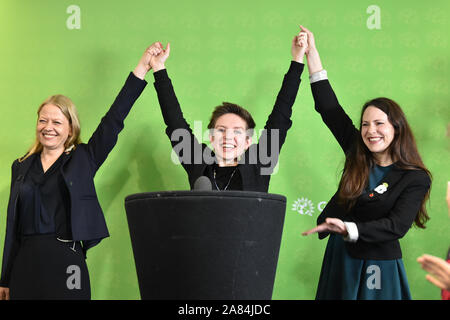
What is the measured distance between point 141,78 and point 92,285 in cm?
101

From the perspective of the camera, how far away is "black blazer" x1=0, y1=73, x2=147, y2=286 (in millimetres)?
2158

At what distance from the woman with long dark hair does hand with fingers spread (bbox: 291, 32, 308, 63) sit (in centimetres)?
37

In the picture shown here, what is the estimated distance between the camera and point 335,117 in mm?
2299

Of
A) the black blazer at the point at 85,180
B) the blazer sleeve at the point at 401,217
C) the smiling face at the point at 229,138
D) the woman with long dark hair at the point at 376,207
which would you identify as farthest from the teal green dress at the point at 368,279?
the black blazer at the point at 85,180

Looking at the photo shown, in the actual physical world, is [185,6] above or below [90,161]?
above

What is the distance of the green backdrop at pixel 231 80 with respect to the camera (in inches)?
104

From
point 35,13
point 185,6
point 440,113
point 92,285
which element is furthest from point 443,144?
point 35,13

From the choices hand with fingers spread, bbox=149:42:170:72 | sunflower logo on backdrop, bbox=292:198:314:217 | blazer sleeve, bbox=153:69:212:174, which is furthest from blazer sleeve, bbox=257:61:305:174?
hand with fingers spread, bbox=149:42:170:72

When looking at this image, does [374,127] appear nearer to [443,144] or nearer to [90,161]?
[443,144]

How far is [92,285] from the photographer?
8.72ft

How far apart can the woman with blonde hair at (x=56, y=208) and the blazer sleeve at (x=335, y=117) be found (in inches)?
29.8

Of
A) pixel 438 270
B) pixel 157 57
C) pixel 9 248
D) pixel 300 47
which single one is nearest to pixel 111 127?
pixel 157 57

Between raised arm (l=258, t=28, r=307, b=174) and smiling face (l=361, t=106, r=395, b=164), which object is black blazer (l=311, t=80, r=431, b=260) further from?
raised arm (l=258, t=28, r=307, b=174)

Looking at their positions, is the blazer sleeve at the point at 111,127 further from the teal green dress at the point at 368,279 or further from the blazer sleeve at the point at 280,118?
the teal green dress at the point at 368,279
